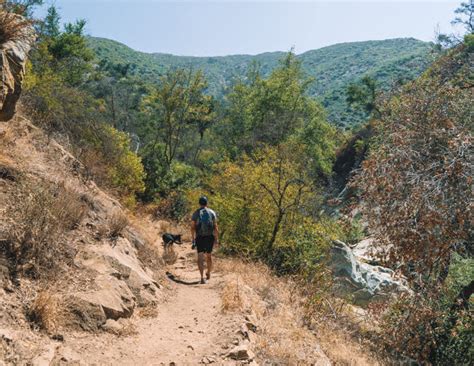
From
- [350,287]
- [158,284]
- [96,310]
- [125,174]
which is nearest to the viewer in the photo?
[96,310]

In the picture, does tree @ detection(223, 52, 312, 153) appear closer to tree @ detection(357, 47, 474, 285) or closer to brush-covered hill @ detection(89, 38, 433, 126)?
tree @ detection(357, 47, 474, 285)

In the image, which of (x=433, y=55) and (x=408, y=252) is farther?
(x=433, y=55)

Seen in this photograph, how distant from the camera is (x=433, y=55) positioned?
472 inches

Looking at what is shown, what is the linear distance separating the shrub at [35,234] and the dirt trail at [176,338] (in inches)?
43.3

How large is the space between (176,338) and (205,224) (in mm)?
3339

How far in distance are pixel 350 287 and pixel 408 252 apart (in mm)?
6192

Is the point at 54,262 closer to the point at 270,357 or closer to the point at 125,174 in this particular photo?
the point at 270,357

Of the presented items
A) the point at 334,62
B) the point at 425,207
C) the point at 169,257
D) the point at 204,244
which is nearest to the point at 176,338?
the point at 204,244

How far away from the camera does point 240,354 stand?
481cm

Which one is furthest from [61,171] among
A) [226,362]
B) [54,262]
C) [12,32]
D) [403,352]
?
[403,352]

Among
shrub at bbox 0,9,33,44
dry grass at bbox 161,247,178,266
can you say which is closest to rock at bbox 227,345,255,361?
shrub at bbox 0,9,33,44

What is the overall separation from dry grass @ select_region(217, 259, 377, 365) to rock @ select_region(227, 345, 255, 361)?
0.41m

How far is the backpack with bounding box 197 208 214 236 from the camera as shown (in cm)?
823

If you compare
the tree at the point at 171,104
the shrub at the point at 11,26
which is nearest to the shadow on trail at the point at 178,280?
the shrub at the point at 11,26
